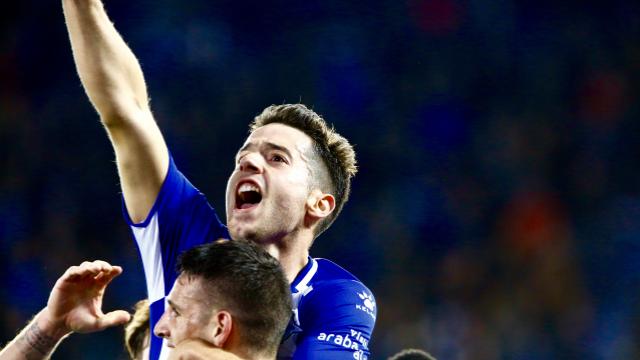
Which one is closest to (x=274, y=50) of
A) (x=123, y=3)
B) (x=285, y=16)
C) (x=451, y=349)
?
(x=285, y=16)

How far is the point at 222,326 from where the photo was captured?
2.19m

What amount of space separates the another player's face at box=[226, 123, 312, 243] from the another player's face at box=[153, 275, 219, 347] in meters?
0.75

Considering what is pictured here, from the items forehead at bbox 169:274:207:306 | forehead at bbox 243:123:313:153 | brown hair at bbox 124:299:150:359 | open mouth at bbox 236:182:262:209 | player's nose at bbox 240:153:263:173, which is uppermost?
forehead at bbox 243:123:313:153

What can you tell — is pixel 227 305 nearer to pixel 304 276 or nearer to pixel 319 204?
pixel 304 276

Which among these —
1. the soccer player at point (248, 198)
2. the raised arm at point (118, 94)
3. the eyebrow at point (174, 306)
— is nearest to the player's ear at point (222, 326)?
the eyebrow at point (174, 306)

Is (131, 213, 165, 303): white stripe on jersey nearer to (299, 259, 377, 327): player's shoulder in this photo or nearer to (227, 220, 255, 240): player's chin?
(227, 220, 255, 240): player's chin

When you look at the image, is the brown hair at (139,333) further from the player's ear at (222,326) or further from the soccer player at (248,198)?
the player's ear at (222,326)

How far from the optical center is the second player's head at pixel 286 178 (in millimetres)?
3057

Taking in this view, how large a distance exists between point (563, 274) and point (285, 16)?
281cm

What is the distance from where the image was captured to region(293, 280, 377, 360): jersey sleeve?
9.19ft

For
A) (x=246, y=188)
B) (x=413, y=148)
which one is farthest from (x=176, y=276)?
(x=413, y=148)

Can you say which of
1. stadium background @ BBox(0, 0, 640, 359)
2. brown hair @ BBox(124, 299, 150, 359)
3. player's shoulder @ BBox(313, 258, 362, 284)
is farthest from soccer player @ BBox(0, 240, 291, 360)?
stadium background @ BBox(0, 0, 640, 359)

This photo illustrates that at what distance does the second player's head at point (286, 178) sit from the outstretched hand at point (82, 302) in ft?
1.75

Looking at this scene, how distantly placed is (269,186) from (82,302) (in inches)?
28.7
